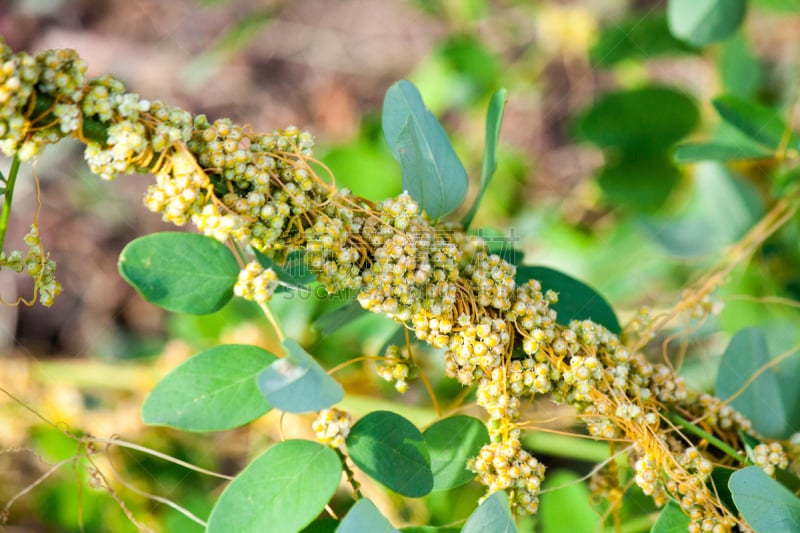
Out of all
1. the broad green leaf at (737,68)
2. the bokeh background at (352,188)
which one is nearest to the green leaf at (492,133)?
the bokeh background at (352,188)

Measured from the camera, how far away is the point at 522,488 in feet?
3.30

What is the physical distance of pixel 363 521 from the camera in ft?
2.98

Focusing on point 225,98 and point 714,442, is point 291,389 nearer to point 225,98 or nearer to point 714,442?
point 714,442

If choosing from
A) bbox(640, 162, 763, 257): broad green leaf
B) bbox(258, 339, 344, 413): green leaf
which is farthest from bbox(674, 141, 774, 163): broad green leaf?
bbox(258, 339, 344, 413): green leaf

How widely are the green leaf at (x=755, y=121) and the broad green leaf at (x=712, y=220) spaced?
38 centimetres

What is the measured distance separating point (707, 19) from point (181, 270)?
1.29 metres

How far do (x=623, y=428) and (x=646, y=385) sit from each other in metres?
0.09

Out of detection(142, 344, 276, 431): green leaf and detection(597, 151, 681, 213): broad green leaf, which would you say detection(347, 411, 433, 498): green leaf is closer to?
detection(142, 344, 276, 431): green leaf

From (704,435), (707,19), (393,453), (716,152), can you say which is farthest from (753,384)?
(707,19)

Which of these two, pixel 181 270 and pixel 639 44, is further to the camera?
pixel 639 44

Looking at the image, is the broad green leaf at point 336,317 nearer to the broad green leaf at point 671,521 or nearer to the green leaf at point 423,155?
the green leaf at point 423,155

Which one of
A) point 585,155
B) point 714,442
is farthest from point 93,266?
point 714,442

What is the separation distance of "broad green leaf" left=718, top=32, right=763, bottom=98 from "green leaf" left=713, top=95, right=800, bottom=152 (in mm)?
701

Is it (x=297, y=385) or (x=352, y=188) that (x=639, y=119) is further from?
(x=297, y=385)
